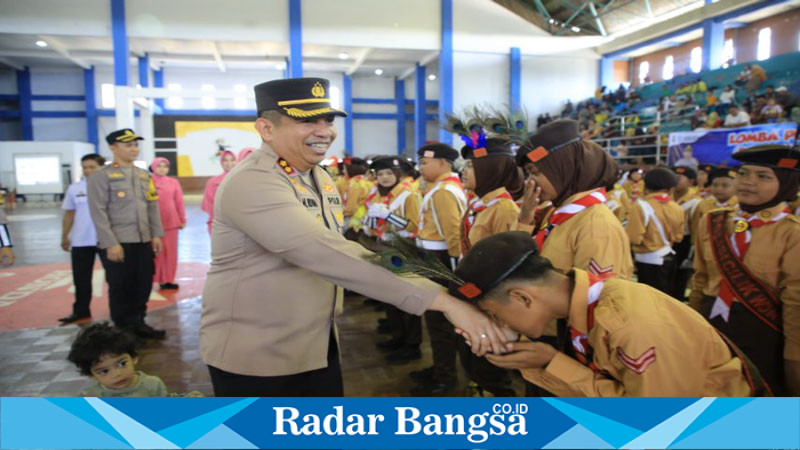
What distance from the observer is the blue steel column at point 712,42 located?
557 inches

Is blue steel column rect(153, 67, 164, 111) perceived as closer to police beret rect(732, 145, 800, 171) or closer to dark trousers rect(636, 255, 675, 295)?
dark trousers rect(636, 255, 675, 295)

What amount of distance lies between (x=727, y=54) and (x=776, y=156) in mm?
16274

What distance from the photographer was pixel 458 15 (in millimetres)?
15797

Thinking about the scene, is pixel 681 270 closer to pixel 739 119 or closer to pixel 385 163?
pixel 385 163

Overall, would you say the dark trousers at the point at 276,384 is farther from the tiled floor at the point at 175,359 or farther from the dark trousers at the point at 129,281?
the dark trousers at the point at 129,281

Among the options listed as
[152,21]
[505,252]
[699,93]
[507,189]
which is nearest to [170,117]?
[152,21]

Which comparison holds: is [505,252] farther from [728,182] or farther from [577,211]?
[728,182]

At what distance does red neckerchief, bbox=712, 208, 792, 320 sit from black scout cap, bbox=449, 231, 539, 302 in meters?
1.76

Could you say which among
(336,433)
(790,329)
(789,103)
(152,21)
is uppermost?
(152,21)

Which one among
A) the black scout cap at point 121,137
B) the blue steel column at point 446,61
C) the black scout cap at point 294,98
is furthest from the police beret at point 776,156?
the blue steel column at point 446,61

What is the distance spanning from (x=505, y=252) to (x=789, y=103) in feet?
42.7

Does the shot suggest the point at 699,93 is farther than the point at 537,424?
Yes

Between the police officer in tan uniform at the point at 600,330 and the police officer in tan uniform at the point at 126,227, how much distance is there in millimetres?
3503

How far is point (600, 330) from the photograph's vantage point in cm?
130
